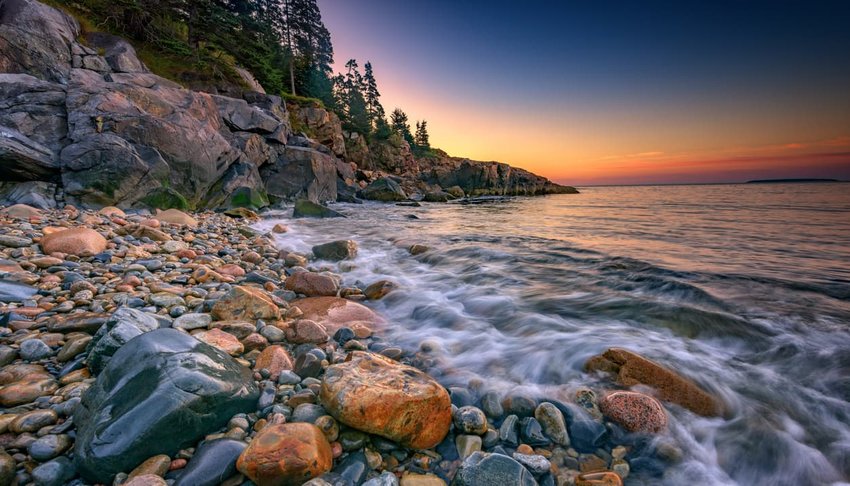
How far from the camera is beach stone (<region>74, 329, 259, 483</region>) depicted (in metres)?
1.71

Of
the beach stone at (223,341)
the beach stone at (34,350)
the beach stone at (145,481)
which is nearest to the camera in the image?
the beach stone at (145,481)

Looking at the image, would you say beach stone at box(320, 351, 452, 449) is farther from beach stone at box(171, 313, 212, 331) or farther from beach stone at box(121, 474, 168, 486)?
beach stone at box(171, 313, 212, 331)

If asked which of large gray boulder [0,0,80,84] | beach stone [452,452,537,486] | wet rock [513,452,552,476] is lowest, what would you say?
wet rock [513,452,552,476]

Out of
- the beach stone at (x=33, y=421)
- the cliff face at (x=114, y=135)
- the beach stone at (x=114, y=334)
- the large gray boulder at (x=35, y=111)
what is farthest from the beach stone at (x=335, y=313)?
the large gray boulder at (x=35, y=111)

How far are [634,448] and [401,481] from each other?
5.22ft

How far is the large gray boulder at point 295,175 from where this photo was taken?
21.2m

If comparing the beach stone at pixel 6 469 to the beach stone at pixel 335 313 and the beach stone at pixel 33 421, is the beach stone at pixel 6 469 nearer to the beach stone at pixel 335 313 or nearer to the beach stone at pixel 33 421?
the beach stone at pixel 33 421

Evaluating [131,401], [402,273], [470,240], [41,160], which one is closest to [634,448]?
[131,401]

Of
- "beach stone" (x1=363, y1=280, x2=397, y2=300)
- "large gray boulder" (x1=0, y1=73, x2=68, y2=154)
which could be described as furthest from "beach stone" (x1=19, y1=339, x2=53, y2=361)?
"large gray boulder" (x1=0, y1=73, x2=68, y2=154)

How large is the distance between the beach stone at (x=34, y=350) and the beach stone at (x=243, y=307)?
49.1 inches

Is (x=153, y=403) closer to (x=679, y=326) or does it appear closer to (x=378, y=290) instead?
(x=378, y=290)

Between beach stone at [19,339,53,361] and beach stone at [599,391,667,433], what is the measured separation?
4.29 meters

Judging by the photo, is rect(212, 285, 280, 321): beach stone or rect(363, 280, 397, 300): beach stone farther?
rect(363, 280, 397, 300): beach stone

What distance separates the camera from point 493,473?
1812 mm
